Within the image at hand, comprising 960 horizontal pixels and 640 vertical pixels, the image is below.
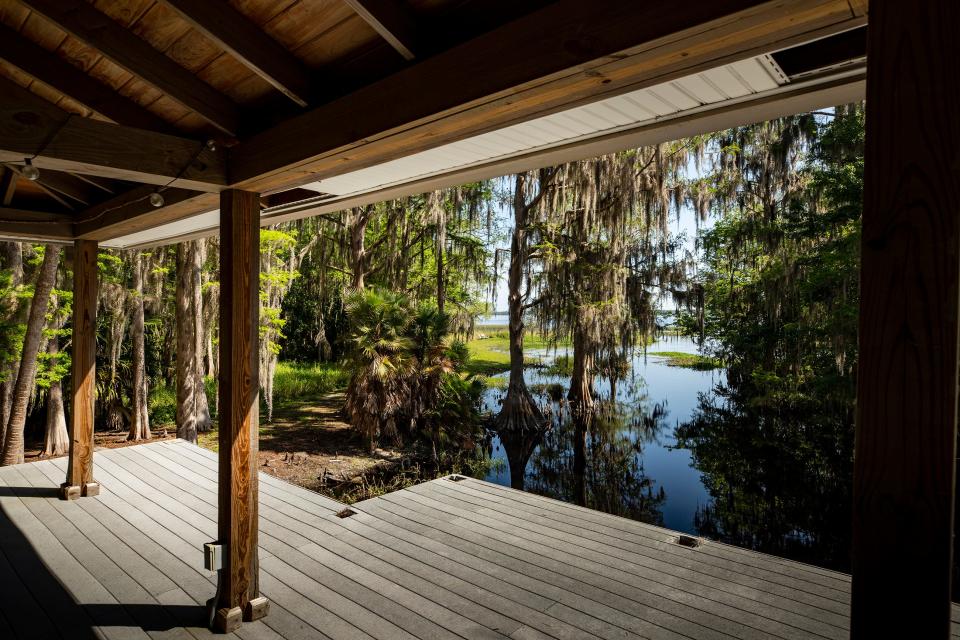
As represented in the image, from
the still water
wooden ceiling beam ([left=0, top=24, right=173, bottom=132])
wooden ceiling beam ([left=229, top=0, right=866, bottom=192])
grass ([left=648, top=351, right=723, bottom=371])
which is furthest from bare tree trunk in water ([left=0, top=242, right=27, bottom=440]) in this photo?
grass ([left=648, top=351, right=723, bottom=371])

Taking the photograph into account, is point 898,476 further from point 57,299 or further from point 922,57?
point 57,299

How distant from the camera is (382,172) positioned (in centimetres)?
251

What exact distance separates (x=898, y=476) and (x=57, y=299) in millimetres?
9408

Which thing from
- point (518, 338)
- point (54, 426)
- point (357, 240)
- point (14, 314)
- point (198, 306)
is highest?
point (357, 240)

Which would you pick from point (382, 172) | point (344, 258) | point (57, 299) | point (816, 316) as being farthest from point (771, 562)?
point (344, 258)

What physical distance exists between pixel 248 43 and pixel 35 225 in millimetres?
3186

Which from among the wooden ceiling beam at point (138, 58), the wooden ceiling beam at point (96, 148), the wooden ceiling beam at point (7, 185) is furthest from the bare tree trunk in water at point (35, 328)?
the wooden ceiling beam at point (138, 58)

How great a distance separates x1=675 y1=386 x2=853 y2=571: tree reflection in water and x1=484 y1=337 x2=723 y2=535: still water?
12.4 inches

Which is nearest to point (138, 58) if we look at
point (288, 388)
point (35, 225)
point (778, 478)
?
point (35, 225)

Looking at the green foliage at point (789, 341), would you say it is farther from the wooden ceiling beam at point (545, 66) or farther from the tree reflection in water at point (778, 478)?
the wooden ceiling beam at point (545, 66)

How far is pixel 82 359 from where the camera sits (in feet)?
13.2

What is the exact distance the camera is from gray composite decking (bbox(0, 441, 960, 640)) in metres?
2.46

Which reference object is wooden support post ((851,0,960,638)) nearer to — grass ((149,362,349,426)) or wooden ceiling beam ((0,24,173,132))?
wooden ceiling beam ((0,24,173,132))

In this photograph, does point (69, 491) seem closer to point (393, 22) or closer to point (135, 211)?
point (135, 211)
